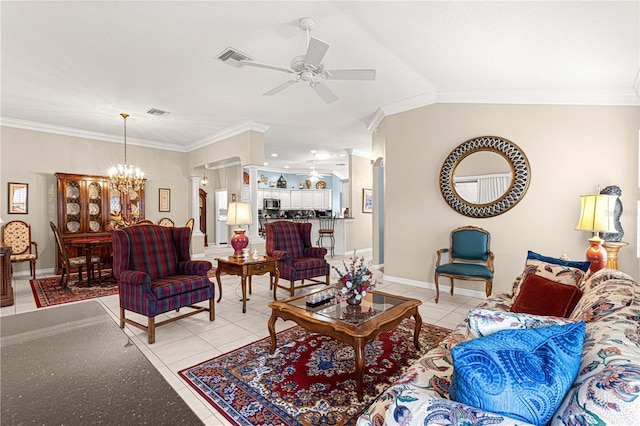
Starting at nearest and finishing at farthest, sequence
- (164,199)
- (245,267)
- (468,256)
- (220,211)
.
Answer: (245,267)
(468,256)
(164,199)
(220,211)

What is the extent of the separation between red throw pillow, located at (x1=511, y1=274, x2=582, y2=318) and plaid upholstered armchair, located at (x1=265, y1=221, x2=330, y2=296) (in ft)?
8.70

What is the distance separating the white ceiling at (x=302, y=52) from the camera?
263 centimetres

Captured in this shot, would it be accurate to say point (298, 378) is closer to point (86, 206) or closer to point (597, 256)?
point (597, 256)

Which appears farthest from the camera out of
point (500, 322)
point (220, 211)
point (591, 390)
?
point (220, 211)

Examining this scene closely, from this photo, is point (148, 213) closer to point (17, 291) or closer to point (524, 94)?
point (17, 291)

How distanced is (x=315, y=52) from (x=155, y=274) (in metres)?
2.70

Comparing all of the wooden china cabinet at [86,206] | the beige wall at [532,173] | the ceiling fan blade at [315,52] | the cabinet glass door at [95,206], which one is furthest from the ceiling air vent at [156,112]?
the beige wall at [532,173]

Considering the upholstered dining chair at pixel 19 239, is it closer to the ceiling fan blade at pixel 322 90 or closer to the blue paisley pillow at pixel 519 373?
the ceiling fan blade at pixel 322 90

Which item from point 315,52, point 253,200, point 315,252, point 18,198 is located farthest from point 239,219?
point 18,198

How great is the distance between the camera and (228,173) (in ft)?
33.3

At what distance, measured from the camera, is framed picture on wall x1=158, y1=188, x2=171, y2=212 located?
7.62m

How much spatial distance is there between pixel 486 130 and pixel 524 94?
1.97 feet

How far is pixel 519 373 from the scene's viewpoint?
2.84 ft

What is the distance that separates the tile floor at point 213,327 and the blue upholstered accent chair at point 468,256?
1.38ft
